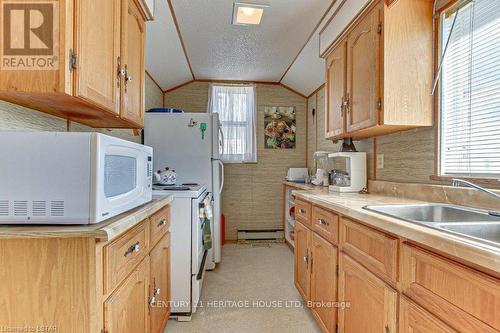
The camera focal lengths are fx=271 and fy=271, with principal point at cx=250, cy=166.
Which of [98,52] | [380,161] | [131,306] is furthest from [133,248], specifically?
[380,161]

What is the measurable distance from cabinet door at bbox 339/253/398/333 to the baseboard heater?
8.21 feet

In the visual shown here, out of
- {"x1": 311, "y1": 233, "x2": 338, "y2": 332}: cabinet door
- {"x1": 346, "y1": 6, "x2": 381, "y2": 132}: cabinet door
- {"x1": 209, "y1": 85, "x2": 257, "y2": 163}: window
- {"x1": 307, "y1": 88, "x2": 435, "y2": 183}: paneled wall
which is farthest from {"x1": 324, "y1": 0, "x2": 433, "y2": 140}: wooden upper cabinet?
{"x1": 209, "y1": 85, "x2": 257, "y2": 163}: window

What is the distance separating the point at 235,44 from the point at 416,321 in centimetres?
275

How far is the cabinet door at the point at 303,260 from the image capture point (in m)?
2.06

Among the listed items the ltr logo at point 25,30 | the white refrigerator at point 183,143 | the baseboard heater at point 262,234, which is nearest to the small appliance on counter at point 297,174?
the baseboard heater at point 262,234

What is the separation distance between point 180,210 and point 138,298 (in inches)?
33.2

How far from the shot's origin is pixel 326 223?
1.70 meters

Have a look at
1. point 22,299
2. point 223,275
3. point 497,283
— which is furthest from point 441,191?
point 223,275

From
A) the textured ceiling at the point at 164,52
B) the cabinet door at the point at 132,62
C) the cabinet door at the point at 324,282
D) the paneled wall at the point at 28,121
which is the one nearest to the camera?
the paneled wall at the point at 28,121

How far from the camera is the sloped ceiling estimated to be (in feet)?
7.38

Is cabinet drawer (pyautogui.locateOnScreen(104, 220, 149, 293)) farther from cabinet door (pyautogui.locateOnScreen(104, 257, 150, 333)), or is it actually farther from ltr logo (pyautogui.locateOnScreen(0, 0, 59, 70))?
ltr logo (pyautogui.locateOnScreen(0, 0, 59, 70))

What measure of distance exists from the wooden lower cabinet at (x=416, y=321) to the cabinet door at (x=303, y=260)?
1047 mm

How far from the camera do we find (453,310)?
769 mm

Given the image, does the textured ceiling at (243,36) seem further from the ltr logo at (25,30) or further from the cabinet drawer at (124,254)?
the cabinet drawer at (124,254)
